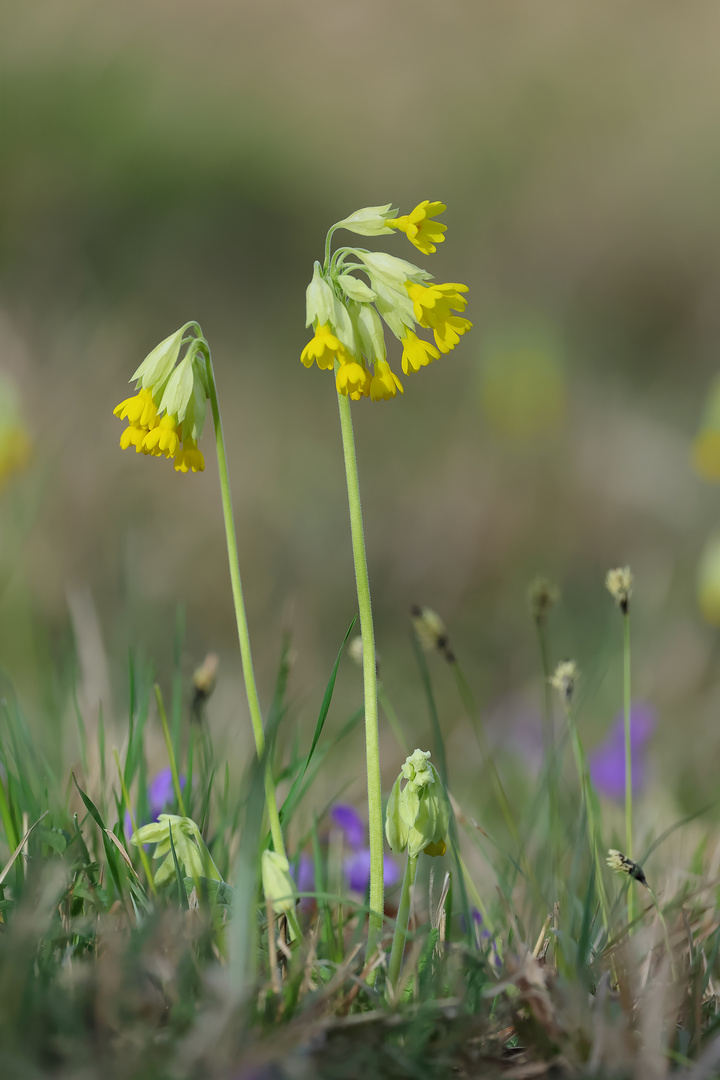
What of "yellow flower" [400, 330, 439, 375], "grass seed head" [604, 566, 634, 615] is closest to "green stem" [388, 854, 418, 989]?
"grass seed head" [604, 566, 634, 615]

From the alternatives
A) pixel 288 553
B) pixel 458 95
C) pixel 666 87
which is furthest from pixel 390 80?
pixel 288 553

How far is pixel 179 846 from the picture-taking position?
96 centimetres

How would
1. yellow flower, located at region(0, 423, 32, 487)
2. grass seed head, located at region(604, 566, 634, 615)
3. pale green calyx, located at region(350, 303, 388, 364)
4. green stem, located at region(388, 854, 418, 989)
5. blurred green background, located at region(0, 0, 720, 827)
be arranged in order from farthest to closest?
blurred green background, located at region(0, 0, 720, 827) → yellow flower, located at region(0, 423, 32, 487) → grass seed head, located at region(604, 566, 634, 615) → pale green calyx, located at region(350, 303, 388, 364) → green stem, located at region(388, 854, 418, 989)

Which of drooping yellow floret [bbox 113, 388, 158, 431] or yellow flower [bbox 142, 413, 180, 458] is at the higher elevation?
drooping yellow floret [bbox 113, 388, 158, 431]

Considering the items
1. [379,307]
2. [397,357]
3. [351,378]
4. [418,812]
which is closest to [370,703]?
[418,812]

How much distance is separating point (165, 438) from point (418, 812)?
1.58ft

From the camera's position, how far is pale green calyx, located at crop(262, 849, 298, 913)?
35.1 inches

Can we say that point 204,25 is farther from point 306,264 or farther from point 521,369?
point 521,369

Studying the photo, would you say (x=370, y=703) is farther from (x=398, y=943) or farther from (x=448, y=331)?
(x=448, y=331)

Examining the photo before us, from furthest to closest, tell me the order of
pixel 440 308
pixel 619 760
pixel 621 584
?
pixel 619 760, pixel 621 584, pixel 440 308

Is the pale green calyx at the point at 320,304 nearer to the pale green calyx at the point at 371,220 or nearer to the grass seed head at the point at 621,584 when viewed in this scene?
the pale green calyx at the point at 371,220

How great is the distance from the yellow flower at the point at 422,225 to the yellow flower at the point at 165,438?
1.05 feet

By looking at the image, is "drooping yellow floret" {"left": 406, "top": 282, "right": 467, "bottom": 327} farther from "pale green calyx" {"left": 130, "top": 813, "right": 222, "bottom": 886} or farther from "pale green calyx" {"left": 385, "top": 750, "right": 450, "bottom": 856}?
"pale green calyx" {"left": 130, "top": 813, "right": 222, "bottom": 886}

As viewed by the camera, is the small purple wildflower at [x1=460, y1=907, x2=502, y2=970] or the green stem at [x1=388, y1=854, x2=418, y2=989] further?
the small purple wildflower at [x1=460, y1=907, x2=502, y2=970]
